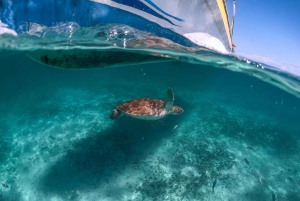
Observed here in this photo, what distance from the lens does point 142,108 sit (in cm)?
745

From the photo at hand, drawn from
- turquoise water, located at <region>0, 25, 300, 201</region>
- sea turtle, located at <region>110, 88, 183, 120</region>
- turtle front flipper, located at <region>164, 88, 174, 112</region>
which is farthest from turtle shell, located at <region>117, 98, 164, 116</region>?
turquoise water, located at <region>0, 25, 300, 201</region>

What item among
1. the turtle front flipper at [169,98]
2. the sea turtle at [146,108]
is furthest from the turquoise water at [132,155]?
the turtle front flipper at [169,98]

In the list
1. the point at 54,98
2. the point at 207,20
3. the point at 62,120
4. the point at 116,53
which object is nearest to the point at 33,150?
the point at 62,120

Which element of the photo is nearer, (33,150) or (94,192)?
(94,192)

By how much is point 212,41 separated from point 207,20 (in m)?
1.44

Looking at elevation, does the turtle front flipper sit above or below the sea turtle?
above

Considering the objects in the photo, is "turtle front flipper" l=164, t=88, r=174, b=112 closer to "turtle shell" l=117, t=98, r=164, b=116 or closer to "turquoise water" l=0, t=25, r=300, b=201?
"turtle shell" l=117, t=98, r=164, b=116

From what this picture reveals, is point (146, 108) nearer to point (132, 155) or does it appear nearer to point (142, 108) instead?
point (142, 108)

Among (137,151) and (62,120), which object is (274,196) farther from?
(62,120)

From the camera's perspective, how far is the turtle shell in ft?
23.6

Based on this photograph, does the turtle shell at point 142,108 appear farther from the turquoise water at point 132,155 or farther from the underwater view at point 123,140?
the turquoise water at point 132,155

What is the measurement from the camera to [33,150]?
29.7 ft

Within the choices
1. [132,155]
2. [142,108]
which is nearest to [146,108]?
[142,108]

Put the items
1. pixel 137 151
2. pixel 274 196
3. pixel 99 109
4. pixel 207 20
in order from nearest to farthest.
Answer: pixel 207 20 → pixel 274 196 → pixel 137 151 → pixel 99 109
